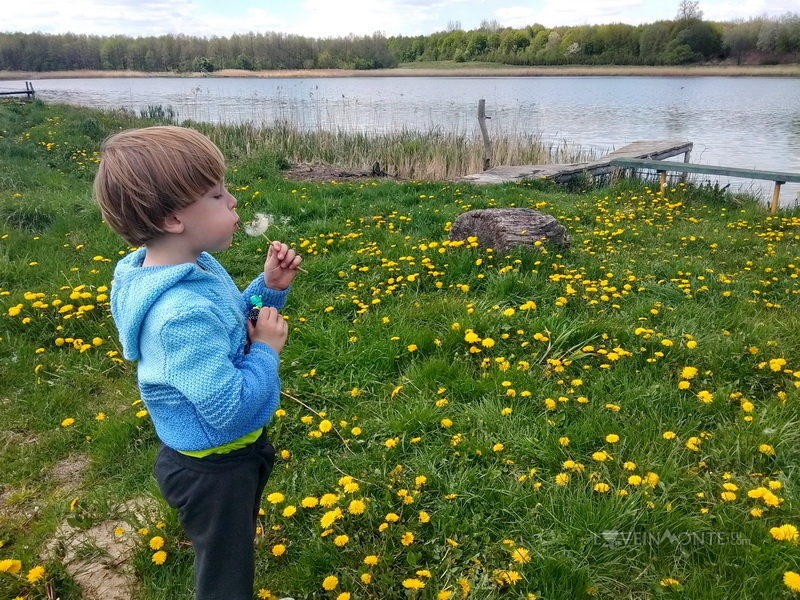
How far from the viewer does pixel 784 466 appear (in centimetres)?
264

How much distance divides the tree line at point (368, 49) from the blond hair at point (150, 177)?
74907 mm

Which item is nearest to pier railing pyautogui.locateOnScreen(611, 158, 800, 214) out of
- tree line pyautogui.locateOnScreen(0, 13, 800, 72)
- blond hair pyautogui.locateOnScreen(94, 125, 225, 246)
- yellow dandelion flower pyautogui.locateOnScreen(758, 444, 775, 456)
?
yellow dandelion flower pyautogui.locateOnScreen(758, 444, 775, 456)

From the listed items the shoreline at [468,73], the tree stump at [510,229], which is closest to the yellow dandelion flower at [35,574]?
the tree stump at [510,229]

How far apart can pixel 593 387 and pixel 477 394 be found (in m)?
0.72

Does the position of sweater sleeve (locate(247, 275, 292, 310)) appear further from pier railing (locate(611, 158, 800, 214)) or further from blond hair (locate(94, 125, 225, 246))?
pier railing (locate(611, 158, 800, 214))

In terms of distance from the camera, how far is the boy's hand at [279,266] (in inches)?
74.9

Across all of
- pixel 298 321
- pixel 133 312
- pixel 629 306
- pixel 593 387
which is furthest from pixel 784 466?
pixel 298 321

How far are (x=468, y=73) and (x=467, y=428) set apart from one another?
73357mm

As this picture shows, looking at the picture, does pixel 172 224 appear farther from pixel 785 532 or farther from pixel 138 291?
pixel 785 532

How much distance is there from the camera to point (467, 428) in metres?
3.03

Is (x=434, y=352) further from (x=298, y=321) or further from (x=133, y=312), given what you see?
(x=133, y=312)

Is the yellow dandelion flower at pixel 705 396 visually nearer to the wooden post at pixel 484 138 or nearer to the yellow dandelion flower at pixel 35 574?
the yellow dandelion flower at pixel 35 574

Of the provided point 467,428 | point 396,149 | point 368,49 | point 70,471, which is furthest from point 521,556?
point 368,49

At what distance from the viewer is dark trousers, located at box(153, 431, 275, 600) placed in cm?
165
